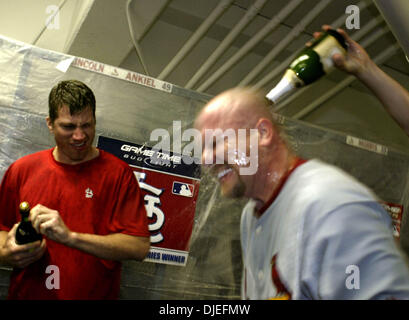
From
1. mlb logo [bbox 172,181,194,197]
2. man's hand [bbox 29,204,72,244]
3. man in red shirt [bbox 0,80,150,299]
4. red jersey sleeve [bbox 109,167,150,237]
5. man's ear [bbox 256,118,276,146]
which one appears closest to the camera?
man's ear [bbox 256,118,276,146]

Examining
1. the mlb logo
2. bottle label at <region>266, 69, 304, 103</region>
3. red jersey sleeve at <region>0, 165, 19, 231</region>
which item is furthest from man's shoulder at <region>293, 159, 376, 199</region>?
the mlb logo

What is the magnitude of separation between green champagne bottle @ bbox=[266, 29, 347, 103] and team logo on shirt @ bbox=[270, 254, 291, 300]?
0.23 metres

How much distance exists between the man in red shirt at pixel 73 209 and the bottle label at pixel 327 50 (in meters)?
Result: 0.50

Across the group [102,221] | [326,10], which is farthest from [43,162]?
[326,10]

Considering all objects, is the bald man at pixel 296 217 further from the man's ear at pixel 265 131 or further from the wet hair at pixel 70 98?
the wet hair at pixel 70 98

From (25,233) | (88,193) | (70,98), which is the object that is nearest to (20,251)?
(25,233)

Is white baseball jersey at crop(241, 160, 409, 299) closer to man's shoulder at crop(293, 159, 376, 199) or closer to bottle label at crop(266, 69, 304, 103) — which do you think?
man's shoulder at crop(293, 159, 376, 199)

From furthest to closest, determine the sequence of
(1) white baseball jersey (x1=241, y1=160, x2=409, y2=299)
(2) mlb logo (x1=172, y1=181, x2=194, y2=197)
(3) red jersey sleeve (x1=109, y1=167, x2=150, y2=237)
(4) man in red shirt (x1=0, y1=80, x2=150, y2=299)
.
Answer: (2) mlb logo (x1=172, y1=181, x2=194, y2=197), (3) red jersey sleeve (x1=109, y1=167, x2=150, y2=237), (4) man in red shirt (x1=0, y1=80, x2=150, y2=299), (1) white baseball jersey (x1=241, y1=160, x2=409, y2=299)

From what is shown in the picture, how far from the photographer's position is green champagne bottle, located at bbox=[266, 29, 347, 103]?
539 mm

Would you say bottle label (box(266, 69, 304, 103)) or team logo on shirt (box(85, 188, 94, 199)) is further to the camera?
team logo on shirt (box(85, 188, 94, 199))

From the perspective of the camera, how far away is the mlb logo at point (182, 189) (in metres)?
1.28

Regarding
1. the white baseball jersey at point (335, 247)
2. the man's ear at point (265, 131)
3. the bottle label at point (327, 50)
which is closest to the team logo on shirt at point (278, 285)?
the white baseball jersey at point (335, 247)

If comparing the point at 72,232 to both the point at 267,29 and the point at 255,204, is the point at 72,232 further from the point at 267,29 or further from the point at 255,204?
the point at 267,29

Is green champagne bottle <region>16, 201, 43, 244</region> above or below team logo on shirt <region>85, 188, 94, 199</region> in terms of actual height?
below
